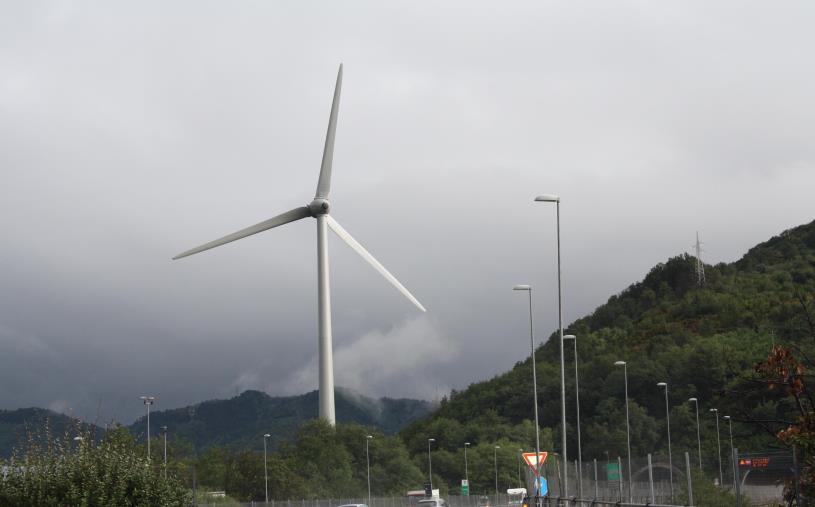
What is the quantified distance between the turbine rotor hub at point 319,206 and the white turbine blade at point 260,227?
0.50 m

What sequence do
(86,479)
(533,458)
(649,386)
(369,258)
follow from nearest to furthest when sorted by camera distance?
(86,479) → (533,458) → (369,258) → (649,386)

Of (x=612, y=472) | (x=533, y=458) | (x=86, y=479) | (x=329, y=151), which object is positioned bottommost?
(x=612, y=472)

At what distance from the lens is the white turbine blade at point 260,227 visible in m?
87.1

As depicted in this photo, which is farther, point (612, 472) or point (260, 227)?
point (260, 227)

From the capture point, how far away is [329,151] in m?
89.7

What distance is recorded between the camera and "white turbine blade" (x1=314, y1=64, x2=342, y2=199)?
88.2 meters

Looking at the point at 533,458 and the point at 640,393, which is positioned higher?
the point at 640,393

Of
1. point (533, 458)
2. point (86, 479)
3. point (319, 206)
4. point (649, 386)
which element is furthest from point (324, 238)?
point (649, 386)

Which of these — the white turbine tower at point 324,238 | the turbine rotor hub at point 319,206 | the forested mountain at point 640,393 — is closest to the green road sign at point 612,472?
the white turbine tower at point 324,238

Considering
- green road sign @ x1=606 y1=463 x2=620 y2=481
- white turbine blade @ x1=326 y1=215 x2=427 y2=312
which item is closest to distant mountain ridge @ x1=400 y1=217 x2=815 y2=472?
white turbine blade @ x1=326 y1=215 x2=427 y2=312

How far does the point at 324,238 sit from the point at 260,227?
5710mm

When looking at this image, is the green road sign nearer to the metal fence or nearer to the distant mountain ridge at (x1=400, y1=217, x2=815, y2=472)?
the metal fence

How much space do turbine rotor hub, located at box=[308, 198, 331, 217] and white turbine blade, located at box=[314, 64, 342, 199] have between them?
63 cm

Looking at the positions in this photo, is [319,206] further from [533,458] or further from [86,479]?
[86,479]
